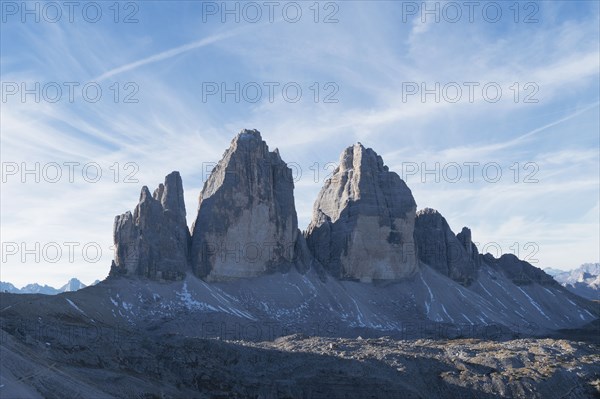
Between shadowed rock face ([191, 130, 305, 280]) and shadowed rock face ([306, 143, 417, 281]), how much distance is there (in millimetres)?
10657

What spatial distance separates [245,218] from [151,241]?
20049mm

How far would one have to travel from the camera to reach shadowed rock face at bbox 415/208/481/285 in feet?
548

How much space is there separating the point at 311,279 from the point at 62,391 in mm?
91741

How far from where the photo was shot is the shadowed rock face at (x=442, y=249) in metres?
167

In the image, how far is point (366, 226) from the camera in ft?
497

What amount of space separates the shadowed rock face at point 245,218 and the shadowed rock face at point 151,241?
4.81 m

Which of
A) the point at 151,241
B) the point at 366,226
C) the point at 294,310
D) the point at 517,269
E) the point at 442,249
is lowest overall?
the point at 294,310

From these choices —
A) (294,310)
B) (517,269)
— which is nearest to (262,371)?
(294,310)

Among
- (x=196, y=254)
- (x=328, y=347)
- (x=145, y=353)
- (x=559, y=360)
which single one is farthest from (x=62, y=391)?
(x=196, y=254)

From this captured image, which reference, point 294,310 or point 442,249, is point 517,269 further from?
point 294,310

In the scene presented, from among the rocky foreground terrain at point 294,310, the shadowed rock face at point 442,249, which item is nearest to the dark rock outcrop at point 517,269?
the rocky foreground terrain at point 294,310

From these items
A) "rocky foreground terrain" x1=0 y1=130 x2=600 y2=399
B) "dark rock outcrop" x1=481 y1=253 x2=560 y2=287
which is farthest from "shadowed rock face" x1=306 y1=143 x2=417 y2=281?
"dark rock outcrop" x1=481 y1=253 x2=560 y2=287

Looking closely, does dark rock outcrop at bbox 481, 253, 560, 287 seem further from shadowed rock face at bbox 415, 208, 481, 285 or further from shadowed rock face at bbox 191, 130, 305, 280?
shadowed rock face at bbox 191, 130, 305, 280

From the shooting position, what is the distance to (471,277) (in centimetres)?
17088
